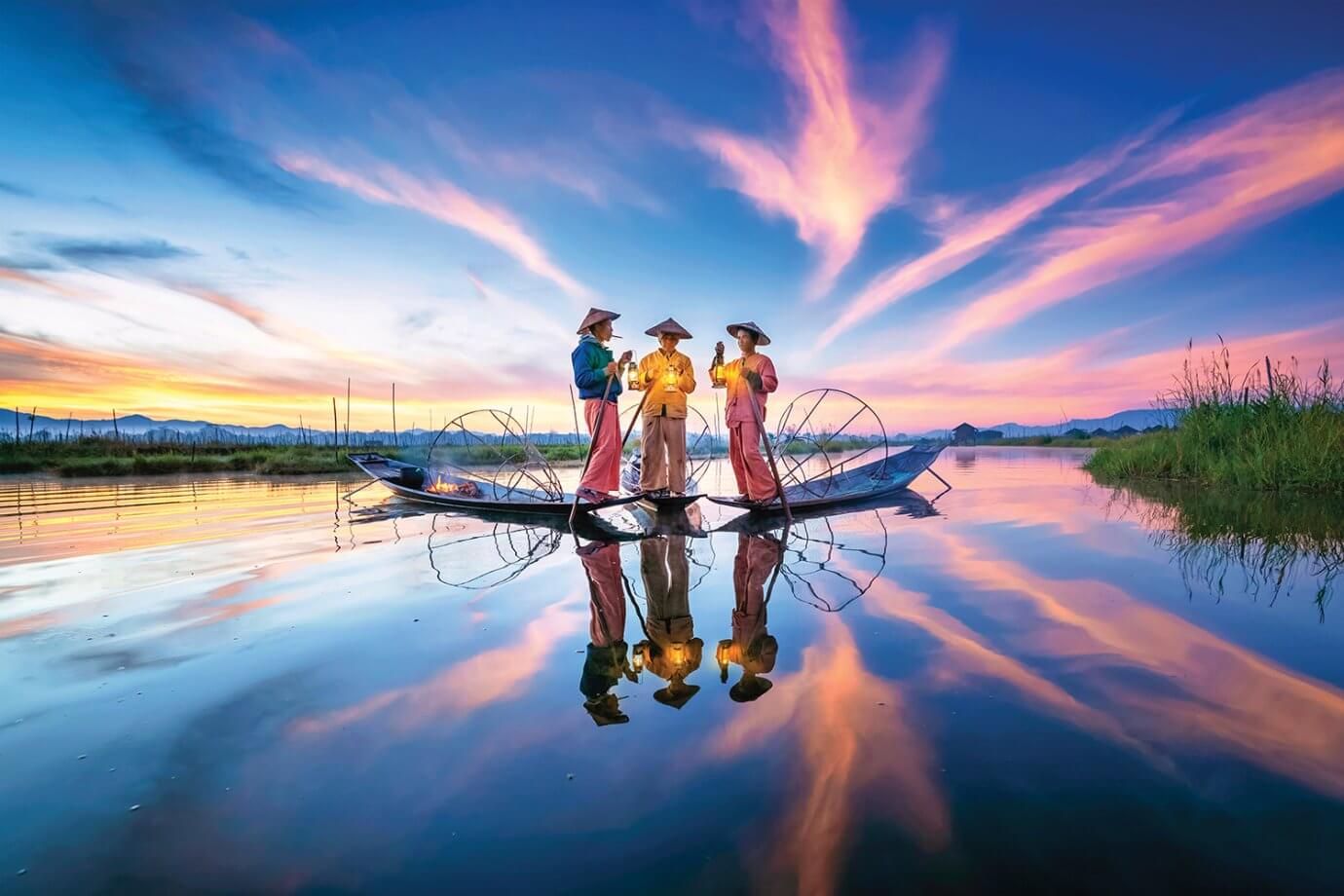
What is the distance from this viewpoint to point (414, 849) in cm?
158

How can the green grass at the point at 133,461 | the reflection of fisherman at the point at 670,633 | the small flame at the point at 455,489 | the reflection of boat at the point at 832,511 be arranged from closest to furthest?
the reflection of fisherman at the point at 670,633
the reflection of boat at the point at 832,511
the small flame at the point at 455,489
the green grass at the point at 133,461

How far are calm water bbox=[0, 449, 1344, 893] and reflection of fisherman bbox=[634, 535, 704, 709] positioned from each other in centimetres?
3

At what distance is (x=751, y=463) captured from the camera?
813cm

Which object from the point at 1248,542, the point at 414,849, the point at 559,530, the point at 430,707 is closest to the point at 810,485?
the point at 559,530

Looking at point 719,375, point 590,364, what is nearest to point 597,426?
point 590,364

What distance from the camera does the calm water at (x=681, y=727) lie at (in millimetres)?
1512

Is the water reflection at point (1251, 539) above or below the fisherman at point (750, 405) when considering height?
below

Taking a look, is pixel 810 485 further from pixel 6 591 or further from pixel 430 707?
pixel 6 591

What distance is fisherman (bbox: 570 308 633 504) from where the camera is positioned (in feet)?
25.1

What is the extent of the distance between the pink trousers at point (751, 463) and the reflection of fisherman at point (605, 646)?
11.4 ft

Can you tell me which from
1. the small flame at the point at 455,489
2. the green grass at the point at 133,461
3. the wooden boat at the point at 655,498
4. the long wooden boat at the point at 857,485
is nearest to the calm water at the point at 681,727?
the wooden boat at the point at 655,498

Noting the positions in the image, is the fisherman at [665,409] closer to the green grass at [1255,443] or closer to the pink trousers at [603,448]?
the pink trousers at [603,448]

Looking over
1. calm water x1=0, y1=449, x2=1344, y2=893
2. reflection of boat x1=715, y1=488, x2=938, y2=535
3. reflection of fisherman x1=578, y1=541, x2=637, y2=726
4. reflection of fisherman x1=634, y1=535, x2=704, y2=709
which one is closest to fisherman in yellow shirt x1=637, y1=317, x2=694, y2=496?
reflection of boat x1=715, y1=488, x2=938, y2=535

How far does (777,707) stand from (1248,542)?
635 centimetres
